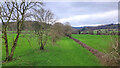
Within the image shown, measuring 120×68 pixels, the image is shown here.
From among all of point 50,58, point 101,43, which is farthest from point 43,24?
point 101,43

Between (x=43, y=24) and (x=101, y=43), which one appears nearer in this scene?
(x=101, y=43)

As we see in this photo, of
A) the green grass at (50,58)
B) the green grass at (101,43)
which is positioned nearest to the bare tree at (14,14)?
the green grass at (50,58)

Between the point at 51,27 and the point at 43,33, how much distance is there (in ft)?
Result: 8.66

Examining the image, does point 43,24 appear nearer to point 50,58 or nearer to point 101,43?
point 50,58

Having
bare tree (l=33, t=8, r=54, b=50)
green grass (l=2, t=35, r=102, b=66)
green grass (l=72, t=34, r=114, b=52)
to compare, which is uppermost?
bare tree (l=33, t=8, r=54, b=50)

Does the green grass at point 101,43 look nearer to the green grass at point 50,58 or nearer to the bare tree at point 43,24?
the green grass at point 50,58

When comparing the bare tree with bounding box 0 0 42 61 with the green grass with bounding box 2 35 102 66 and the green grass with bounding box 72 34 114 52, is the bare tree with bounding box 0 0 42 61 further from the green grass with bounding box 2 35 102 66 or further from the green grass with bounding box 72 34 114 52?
the green grass with bounding box 72 34 114 52

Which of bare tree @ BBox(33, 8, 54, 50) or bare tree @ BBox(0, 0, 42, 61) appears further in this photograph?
bare tree @ BBox(33, 8, 54, 50)

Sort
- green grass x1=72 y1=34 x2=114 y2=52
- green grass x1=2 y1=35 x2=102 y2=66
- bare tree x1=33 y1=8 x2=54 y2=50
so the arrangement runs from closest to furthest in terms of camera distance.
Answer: green grass x1=72 y1=34 x2=114 y2=52 → green grass x1=2 y1=35 x2=102 y2=66 → bare tree x1=33 y1=8 x2=54 y2=50

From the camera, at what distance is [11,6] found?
12.8m

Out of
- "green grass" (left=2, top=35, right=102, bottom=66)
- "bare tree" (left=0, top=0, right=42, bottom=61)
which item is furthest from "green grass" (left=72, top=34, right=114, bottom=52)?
"bare tree" (left=0, top=0, right=42, bottom=61)

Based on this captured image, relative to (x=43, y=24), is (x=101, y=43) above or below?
below

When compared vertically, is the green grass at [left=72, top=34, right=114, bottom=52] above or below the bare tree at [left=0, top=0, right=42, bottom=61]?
below

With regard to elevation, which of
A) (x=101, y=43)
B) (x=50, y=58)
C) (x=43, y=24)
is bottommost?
(x=50, y=58)
